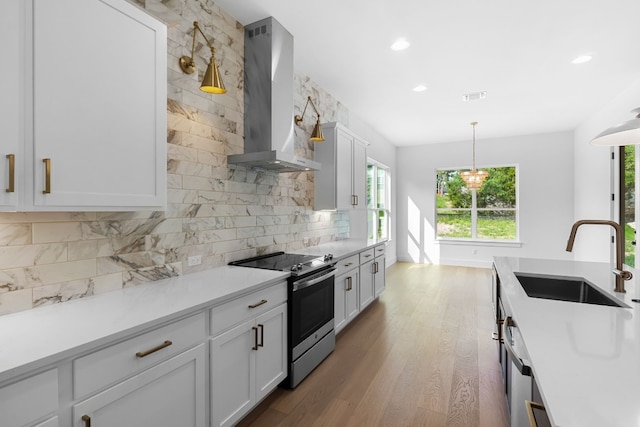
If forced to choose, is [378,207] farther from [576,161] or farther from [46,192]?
[46,192]

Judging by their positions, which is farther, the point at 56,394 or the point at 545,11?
the point at 545,11

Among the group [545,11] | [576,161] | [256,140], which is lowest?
[256,140]

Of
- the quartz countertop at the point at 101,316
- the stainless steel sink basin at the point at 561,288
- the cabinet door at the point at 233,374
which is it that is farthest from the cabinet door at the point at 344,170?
the cabinet door at the point at 233,374

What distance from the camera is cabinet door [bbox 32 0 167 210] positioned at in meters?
1.25

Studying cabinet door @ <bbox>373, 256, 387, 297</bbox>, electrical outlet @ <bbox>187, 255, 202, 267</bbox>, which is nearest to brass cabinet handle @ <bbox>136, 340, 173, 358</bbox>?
electrical outlet @ <bbox>187, 255, 202, 267</bbox>

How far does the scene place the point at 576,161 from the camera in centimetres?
609

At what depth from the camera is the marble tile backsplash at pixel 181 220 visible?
4.91 ft

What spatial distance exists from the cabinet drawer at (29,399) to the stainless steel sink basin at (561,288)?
2637mm

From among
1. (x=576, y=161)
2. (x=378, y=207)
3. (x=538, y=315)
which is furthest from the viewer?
(x=378, y=207)

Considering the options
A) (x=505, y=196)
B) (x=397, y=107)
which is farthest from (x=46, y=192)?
(x=505, y=196)

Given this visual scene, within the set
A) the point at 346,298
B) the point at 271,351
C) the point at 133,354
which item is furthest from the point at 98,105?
the point at 346,298

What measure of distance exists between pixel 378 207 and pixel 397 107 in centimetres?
244

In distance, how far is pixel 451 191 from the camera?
743 cm

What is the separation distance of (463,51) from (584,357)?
3079 millimetres
